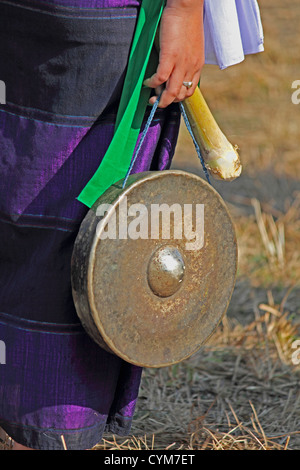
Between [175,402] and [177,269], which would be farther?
[175,402]

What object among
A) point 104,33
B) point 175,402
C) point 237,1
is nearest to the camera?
point 104,33

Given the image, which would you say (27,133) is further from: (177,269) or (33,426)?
(33,426)

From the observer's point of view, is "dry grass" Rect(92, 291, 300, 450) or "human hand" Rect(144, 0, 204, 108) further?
"dry grass" Rect(92, 291, 300, 450)

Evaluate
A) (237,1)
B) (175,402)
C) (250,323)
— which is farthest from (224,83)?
(237,1)

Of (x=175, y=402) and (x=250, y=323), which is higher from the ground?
(x=250, y=323)

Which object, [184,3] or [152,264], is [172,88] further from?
[152,264]

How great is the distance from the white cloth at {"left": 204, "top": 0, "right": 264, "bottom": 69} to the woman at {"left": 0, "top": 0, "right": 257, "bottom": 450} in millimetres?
31

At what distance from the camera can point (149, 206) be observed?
1290mm

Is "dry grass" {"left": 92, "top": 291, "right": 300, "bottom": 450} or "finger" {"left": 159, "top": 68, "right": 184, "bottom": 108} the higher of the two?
"finger" {"left": 159, "top": 68, "right": 184, "bottom": 108}

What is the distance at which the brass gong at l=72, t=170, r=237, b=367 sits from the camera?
1260mm

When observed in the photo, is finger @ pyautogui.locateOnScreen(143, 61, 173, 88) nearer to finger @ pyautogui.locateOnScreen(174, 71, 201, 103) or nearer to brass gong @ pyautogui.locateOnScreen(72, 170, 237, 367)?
finger @ pyautogui.locateOnScreen(174, 71, 201, 103)

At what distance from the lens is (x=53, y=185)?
134cm

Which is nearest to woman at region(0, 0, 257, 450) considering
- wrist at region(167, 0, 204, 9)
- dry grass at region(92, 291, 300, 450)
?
wrist at region(167, 0, 204, 9)
